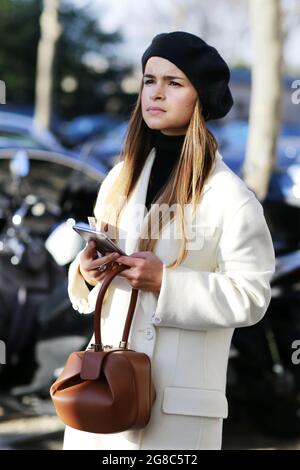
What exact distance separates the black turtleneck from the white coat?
0.12 metres

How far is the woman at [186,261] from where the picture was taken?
8.30 ft

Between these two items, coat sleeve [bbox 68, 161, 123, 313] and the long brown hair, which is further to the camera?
coat sleeve [bbox 68, 161, 123, 313]

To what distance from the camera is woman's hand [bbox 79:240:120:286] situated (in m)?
2.54

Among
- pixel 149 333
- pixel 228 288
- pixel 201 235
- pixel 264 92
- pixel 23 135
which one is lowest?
pixel 149 333

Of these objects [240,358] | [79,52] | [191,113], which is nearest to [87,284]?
[191,113]

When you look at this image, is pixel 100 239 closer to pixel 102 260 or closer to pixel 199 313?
pixel 102 260

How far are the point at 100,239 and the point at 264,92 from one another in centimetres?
402

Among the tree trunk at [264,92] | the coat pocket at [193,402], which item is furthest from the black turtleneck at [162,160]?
the tree trunk at [264,92]

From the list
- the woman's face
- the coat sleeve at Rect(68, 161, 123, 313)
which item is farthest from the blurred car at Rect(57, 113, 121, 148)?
the woman's face

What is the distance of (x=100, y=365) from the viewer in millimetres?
2430

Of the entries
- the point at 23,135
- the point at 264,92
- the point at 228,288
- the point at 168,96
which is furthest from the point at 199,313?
the point at 23,135

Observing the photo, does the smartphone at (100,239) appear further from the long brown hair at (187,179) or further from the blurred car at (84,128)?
the blurred car at (84,128)

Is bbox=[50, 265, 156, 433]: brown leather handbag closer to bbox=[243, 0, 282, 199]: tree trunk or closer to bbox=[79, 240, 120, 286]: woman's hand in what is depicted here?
bbox=[79, 240, 120, 286]: woman's hand

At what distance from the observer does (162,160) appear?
2721mm
